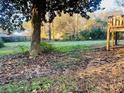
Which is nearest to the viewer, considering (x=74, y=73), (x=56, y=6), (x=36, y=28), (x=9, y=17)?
(x=74, y=73)

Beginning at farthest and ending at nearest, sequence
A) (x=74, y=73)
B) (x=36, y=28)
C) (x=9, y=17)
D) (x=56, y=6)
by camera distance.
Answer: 1. (x=9, y=17)
2. (x=56, y=6)
3. (x=36, y=28)
4. (x=74, y=73)

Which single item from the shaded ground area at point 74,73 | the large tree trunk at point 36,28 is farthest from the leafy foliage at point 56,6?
the shaded ground area at point 74,73

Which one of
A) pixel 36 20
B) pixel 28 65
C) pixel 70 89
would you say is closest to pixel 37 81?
pixel 70 89

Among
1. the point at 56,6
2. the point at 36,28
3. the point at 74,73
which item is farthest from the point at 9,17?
the point at 74,73

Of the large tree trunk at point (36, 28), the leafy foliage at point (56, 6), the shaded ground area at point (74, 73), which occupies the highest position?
the leafy foliage at point (56, 6)

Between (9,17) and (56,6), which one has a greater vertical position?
(56,6)

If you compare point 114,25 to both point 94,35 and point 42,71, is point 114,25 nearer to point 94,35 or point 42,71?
point 42,71

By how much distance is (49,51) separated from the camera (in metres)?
14.0

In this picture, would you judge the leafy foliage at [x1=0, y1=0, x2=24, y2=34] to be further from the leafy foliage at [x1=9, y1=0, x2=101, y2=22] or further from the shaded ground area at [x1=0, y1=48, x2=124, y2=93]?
the shaded ground area at [x1=0, y1=48, x2=124, y2=93]

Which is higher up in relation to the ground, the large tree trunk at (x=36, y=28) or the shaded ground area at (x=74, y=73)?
the large tree trunk at (x=36, y=28)

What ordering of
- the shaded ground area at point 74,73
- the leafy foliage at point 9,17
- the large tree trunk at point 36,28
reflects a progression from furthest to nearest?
the leafy foliage at point 9,17
the large tree trunk at point 36,28
the shaded ground area at point 74,73

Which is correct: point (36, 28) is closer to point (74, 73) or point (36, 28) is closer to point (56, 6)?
point (56, 6)

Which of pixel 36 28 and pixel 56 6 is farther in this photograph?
pixel 56 6

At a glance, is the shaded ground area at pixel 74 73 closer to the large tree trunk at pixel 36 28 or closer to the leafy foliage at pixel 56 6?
the large tree trunk at pixel 36 28
